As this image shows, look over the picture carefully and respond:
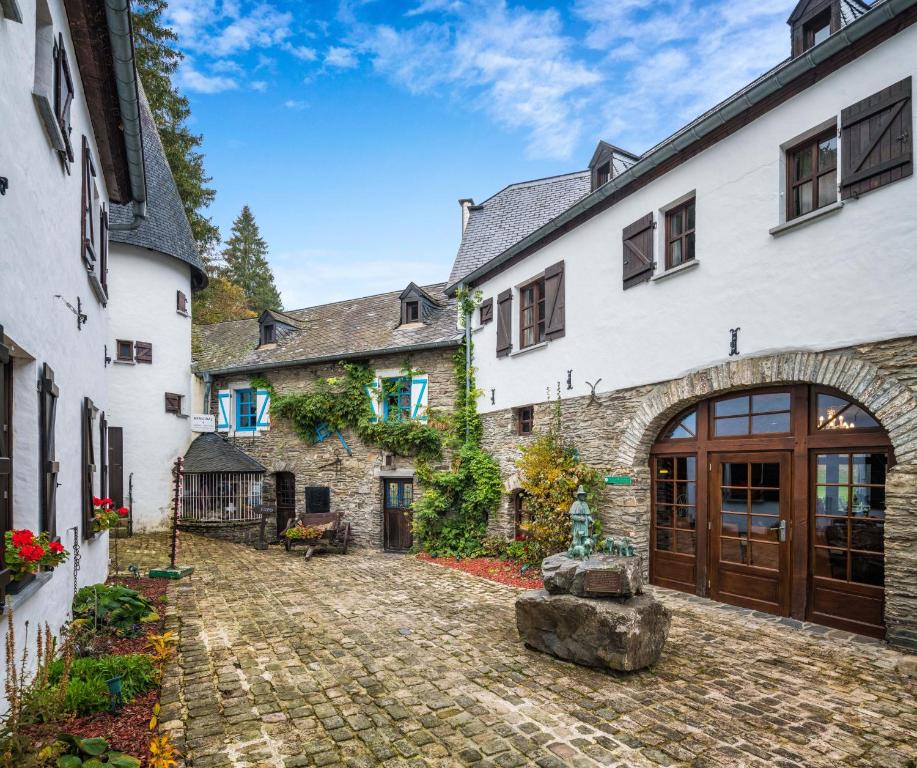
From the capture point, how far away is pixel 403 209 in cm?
1844

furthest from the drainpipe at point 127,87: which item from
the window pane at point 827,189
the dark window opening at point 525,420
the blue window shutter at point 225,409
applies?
the blue window shutter at point 225,409

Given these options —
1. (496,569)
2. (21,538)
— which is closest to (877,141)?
(21,538)

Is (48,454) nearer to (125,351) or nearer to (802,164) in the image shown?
(802,164)

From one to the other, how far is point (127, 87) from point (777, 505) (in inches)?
346

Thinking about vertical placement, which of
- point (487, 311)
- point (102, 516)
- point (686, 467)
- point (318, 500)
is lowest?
point (318, 500)

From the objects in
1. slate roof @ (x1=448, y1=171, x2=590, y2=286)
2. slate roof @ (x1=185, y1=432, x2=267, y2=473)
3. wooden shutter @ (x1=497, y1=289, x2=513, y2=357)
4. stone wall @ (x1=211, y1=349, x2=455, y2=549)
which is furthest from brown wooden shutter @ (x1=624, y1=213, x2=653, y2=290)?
slate roof @ (x1=185, y1=432, x2=267, y2=473)

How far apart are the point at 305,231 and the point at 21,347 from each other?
17796 millimetres

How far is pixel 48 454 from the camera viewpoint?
420 cm

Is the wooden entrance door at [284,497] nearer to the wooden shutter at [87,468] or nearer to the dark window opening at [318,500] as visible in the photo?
the dark window opening at [318,500]

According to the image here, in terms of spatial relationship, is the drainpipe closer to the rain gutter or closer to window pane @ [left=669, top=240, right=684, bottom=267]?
the rain gutter

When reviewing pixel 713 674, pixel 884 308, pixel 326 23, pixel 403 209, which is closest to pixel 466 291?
pixel 326 23

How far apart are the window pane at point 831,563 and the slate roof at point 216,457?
1276 centimetres

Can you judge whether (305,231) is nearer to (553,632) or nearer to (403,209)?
(403,209)

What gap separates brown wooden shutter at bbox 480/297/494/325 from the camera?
38.5 feet
